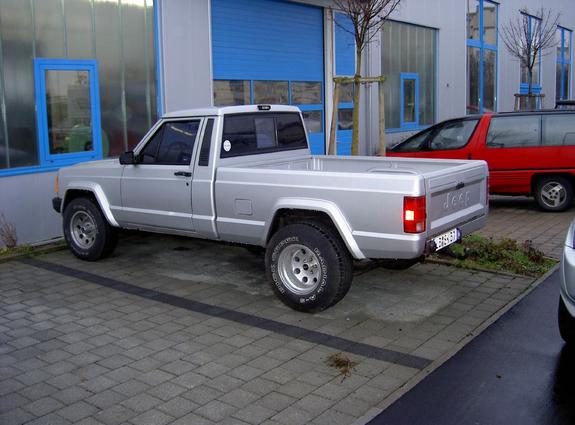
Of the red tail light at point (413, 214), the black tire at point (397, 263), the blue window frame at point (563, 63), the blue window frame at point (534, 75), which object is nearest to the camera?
the red tail light at point (413, 214)

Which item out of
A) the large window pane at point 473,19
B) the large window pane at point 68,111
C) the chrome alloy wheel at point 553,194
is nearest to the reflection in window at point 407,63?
the large window pane at point 473,19

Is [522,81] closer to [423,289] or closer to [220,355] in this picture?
[423,289]

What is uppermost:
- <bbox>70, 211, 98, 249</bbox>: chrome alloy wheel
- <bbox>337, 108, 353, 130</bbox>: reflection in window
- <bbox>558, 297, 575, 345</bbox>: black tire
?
<bbox>337, 108, 353, 130</bbox>: reflection in window

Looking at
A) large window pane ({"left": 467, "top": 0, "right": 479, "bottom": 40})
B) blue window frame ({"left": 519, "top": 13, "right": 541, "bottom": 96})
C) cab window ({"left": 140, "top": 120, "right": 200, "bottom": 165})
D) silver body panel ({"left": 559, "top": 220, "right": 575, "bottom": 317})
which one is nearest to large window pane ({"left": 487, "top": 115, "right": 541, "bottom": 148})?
cab window ({"left": 140, "top": 120, "right": 200, "bottom": 165})

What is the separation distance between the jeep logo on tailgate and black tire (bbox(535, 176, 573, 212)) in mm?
5605

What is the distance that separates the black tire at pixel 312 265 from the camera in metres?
5.81

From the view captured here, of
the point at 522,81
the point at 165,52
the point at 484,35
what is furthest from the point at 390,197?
the point at 522,81

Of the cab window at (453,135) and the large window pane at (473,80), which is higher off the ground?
the large window pane at (473,80)

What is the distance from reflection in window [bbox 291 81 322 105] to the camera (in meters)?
14.6

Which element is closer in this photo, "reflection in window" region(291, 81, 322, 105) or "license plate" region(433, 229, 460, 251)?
"license plate" region(433, 229, 460, 251)

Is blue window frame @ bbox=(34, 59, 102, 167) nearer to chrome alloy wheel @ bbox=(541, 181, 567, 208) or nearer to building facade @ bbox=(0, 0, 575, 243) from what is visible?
building facade @ bbox=(0, 0, 575, 243)

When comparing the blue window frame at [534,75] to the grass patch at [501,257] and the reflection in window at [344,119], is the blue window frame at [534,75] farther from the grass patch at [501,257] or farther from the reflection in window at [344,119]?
the grass patch at [501,257]

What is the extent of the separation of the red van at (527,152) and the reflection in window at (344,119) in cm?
531

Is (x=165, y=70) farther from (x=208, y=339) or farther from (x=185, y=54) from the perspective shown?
(x=208, y=339)
